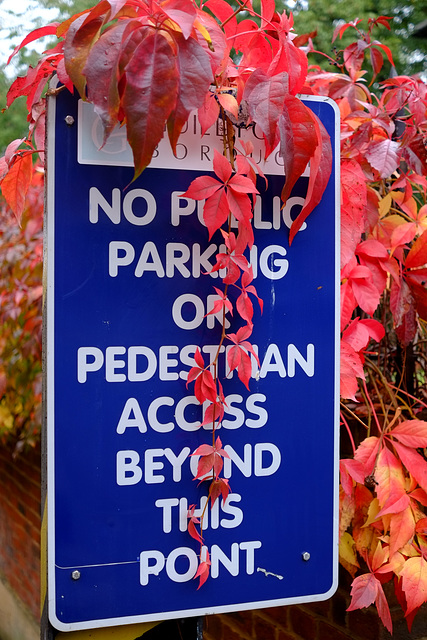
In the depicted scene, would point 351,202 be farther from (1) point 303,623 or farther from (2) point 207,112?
(1) point 303,623

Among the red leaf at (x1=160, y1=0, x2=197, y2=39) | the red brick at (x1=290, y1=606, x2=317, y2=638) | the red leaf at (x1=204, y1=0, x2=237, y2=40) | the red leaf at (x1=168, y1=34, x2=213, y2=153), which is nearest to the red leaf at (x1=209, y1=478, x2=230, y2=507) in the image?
the red leaf at (x1=168, y1=34, x2=213, y2=153)

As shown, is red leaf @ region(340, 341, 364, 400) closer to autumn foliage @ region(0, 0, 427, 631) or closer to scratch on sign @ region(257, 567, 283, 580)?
autumn foliage @ region(0, 0, 427, 631)

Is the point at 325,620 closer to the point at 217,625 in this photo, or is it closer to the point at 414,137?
the point at 217,625

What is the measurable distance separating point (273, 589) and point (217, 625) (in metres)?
1.41

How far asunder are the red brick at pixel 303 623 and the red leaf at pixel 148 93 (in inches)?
65.6

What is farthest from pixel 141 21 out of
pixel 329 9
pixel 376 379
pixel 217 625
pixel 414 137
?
pixel 329 9

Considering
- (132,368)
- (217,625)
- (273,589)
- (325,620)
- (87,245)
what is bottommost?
(217,625)

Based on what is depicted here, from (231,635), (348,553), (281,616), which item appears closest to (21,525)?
(231,635)

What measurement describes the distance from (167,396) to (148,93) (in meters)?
0.52

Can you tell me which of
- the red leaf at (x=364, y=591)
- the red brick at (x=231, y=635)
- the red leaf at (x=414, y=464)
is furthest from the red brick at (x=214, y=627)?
the red leaf at (x=414, y=464)

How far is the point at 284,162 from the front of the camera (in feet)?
3.50

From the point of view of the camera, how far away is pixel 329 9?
7887 mm

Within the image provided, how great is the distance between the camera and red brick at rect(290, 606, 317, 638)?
2.00 metres

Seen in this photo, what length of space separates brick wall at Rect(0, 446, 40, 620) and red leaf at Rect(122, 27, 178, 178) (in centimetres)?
312
